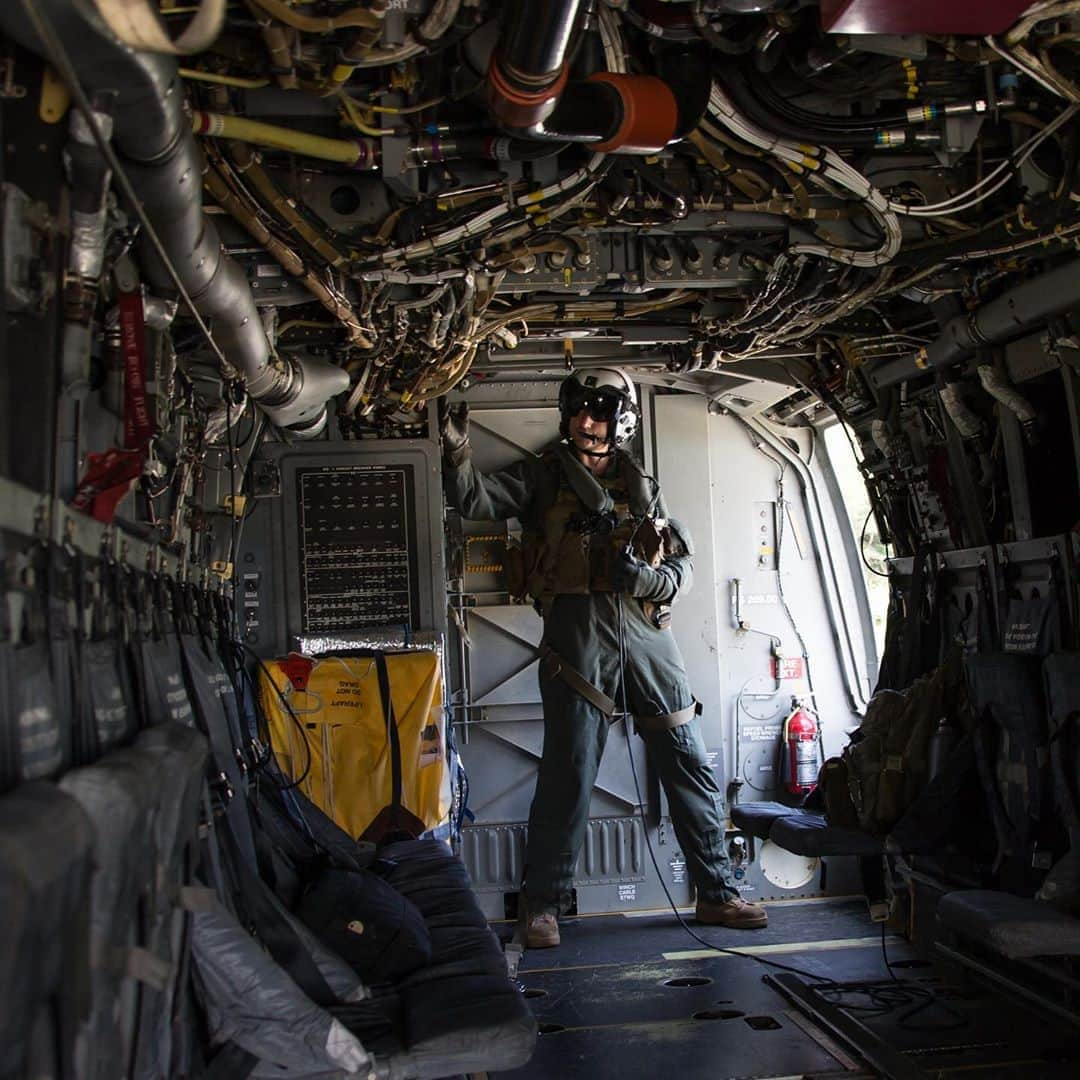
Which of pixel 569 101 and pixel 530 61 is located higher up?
pixel 569 101

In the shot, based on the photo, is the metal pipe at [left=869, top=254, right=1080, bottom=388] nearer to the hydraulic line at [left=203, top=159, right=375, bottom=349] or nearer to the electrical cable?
the electrical cable

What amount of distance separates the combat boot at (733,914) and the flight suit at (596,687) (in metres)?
0.04

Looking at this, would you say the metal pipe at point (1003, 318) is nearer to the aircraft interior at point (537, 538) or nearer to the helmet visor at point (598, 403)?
the aircraft interior at point (537, 538)

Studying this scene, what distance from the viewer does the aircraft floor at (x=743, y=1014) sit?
12.5 ft

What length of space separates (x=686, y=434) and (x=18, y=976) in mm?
5450

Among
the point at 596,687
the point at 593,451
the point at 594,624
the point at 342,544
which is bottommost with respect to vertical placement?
the point at 596,687

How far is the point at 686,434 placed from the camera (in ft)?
21.9

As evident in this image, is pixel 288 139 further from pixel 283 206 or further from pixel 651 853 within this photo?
pixel 651 853

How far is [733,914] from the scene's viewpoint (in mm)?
5641

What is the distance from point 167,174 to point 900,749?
3.93 meters

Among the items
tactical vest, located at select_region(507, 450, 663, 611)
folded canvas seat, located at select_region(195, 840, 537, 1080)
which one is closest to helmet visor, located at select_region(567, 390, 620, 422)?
tactical vest, located at select_region(507, 450, 663, 611)

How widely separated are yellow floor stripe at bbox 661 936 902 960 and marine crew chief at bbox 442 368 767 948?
1.06 ft

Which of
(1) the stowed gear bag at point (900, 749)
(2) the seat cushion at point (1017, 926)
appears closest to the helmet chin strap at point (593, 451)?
(1) the stowed gear bag at point (900, 749)

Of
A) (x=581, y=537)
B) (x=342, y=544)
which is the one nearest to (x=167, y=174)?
(x=342, y=544)
